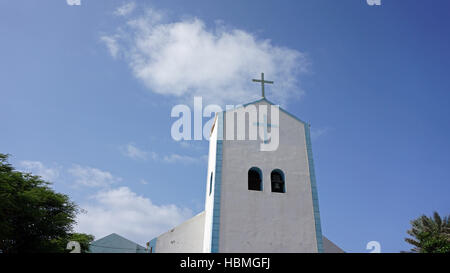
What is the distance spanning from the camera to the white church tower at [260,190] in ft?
37.9

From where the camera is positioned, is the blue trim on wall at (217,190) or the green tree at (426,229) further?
the green tree at (426,229)

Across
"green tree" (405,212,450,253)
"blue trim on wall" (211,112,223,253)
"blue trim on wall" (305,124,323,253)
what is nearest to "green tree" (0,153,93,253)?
"blue trim on wall" (211,112,223,253)

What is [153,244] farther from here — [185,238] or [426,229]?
[426,229]

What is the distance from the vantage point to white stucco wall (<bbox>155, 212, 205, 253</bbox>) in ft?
42.2

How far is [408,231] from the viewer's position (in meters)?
30.7

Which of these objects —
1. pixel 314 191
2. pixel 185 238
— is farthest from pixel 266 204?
pixel 185 238

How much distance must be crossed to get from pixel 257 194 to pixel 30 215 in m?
16.7

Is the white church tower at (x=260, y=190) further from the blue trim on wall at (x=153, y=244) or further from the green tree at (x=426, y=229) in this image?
the green tree at (x=426, y=229)

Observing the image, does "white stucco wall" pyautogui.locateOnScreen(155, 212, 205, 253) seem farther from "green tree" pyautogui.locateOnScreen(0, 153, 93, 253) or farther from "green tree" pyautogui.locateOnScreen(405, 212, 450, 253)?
"green tree" pyautogui.locateOnScreen(405, 212, 450, 253)

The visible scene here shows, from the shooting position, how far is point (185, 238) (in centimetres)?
1320

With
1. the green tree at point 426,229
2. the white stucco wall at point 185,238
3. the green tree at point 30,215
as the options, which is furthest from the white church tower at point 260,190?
the green tree at point 426,229
